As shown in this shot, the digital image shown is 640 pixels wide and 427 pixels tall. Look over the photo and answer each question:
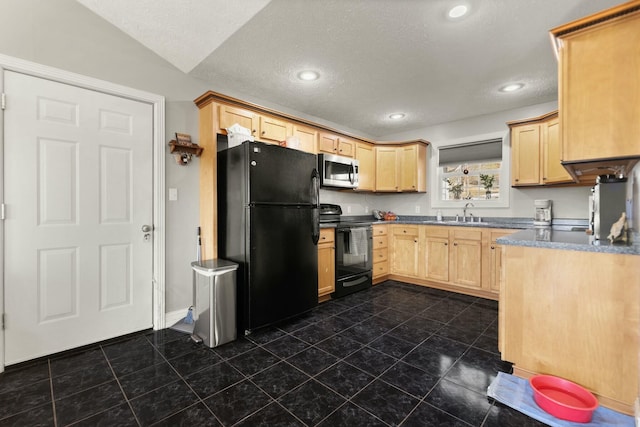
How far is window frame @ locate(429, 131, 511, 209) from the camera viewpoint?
4.05m

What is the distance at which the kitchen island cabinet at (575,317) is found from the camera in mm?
1500

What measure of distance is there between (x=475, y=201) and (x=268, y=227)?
3394 millimetres

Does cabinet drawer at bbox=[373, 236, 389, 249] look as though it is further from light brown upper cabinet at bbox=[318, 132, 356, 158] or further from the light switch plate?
the light switch plate

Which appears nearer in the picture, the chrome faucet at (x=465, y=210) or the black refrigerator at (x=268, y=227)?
→ the black refrigerator at (x=268, y=227)

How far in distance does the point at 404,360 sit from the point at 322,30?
2.67m

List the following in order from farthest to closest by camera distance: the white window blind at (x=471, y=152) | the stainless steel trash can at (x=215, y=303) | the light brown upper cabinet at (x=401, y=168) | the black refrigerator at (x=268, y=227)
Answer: the light brown upper cabinet at (x=401, y=168) → the white window blind at (x=471, y=152) → the black refrigerator at (x=268, y=227) → the stainless steel trash can at (x=215, y=303)

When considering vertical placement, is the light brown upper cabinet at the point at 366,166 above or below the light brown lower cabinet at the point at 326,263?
above

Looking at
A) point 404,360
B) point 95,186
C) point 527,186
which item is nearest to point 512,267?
point 404,360

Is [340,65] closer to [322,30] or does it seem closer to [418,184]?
[322,30]

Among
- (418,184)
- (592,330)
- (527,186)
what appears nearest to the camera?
(592,330)

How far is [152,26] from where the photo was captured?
2332mm

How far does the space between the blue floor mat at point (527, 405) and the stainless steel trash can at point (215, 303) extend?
1.97 m

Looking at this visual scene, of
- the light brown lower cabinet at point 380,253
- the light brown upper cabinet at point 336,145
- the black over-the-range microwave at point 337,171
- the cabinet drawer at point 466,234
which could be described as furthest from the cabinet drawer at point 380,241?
the light brown upper cabinet at point 336,145

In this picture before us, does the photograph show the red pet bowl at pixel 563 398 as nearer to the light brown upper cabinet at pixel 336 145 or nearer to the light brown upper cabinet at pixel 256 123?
the light brown upper cabinet at pixel 256 123
